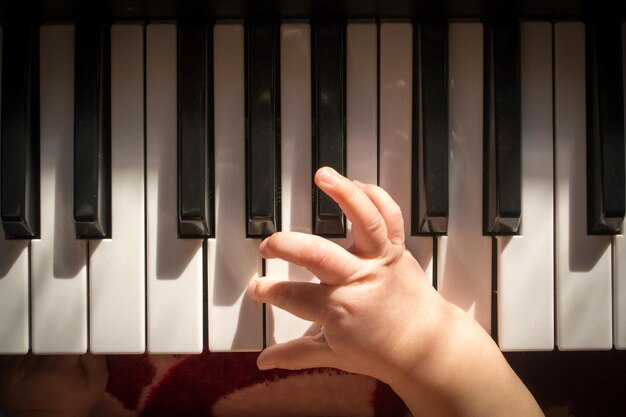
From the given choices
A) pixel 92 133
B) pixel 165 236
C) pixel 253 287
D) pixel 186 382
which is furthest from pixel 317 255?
pixel 186 382

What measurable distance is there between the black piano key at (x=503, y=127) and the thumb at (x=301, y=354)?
262mm

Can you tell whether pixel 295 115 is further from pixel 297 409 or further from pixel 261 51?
pixel 297 409

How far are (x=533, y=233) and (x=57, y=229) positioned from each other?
618mm

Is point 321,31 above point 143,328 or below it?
above

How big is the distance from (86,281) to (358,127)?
406 millimetres

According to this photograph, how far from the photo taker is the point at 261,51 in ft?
2.07

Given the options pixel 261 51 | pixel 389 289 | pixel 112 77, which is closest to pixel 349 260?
pixel 389 289

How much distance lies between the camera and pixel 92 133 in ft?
2.06

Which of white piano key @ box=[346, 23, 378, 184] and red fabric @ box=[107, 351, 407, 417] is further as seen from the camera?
red fabric @ box=[107, 351, 407, 417]

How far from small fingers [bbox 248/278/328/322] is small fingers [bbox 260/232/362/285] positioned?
2 centimetres

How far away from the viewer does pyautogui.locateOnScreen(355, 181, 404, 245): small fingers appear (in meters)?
0.59

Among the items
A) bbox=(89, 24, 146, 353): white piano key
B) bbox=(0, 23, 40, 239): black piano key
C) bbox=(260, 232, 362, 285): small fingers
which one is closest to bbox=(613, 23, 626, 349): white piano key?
bbox=(260, 232, 362, 285): small fingers

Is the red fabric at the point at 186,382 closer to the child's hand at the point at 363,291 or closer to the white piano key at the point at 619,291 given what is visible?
the child's hand at the point at 363,291

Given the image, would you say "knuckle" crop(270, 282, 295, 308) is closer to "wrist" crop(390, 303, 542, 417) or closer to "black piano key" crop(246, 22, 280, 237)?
"black piano key" crop(246, 22, 280, 237)
